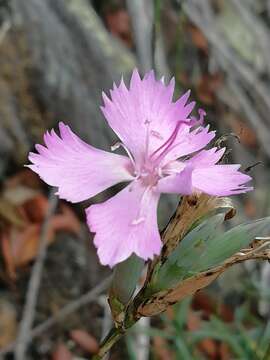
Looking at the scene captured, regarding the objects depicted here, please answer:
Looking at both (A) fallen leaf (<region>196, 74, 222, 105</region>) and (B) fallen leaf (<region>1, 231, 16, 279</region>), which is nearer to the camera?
(B) fallen leaf (<region>1, 231, 16, 279</region>)

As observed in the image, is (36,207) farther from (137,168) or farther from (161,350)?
(137,168)

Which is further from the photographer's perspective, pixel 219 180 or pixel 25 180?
pixel 25 180

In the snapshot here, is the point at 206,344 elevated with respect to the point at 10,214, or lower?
lower

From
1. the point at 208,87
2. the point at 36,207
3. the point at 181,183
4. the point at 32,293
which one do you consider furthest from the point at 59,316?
the point at 181,183

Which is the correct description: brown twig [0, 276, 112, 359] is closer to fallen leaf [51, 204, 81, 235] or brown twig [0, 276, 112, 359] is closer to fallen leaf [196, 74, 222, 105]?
fallen leaf [51, 204, 81, 235]

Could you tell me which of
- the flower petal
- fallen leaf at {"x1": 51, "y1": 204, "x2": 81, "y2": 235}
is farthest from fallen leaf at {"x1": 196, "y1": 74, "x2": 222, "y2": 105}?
the flower petal

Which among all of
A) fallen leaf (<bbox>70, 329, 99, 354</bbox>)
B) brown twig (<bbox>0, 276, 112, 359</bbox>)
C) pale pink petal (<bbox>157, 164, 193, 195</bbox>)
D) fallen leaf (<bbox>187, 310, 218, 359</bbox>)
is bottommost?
fallen leaf (<bbox>187, 310, 218, 359</bbox>)

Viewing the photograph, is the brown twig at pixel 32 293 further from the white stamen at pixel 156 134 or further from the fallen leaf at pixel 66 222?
the white stamen at pixel 156 134
